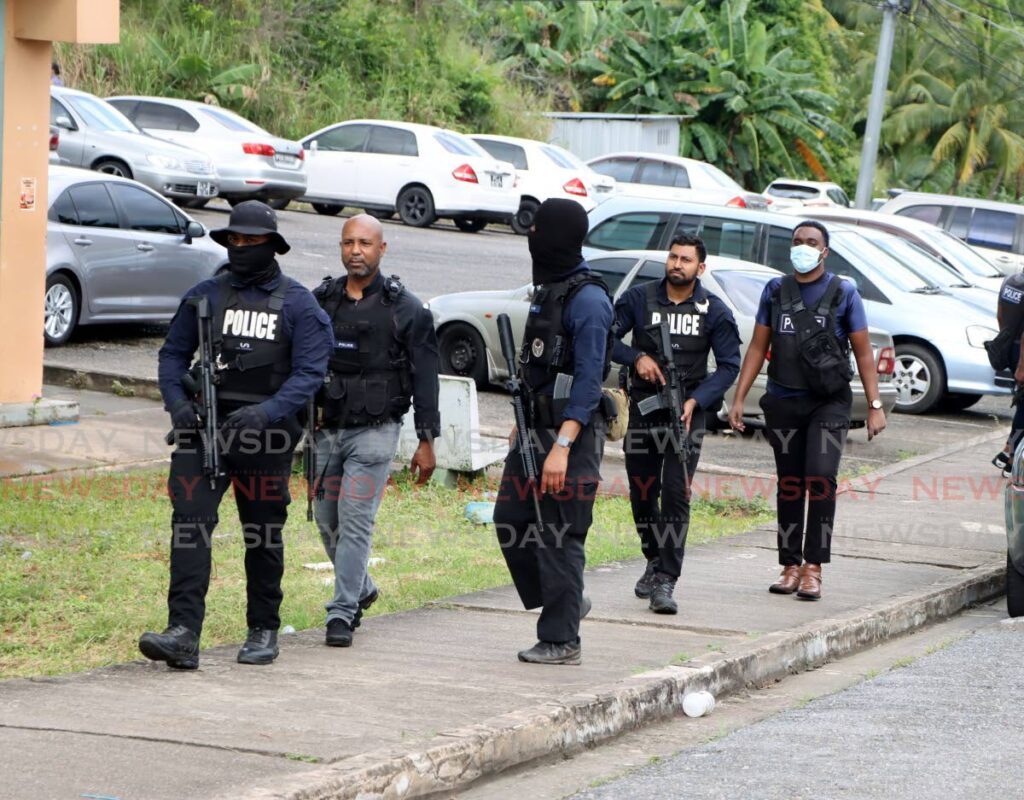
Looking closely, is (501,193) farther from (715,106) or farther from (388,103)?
(715,106)

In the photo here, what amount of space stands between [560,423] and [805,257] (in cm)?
221

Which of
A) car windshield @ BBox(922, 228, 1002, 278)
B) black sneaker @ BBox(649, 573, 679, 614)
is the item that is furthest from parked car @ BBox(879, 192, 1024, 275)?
black sneaker @ BBox(649, 573, 679, 614)

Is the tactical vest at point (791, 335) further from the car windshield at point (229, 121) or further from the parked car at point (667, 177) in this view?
the parked car at point (667, 177)

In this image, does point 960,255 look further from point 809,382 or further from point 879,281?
point 809,382

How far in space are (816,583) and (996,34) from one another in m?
43.4

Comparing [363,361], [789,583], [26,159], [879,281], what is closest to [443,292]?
[879,281]

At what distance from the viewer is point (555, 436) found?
6.51 metres

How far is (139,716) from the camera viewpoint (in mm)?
5504

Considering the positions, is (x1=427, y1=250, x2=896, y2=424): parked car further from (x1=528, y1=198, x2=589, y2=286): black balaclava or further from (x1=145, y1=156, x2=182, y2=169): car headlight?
(x1=145, y1=156, x2=182, y2=169): car headlight

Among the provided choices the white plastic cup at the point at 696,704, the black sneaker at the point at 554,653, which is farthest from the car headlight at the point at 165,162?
the white plastic cup at the point at 696,704

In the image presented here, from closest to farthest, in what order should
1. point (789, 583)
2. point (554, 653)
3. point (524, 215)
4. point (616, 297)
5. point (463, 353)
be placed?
1. point (554, 653)
2. point (789, 583)
3. point (616, 297)
4. point (463, 353)
5. point (524, 215)

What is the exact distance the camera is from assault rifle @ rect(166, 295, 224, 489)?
20.3 feet

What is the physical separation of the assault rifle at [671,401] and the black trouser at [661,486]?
34mm

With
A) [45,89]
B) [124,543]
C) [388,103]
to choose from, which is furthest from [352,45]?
[124,543]
